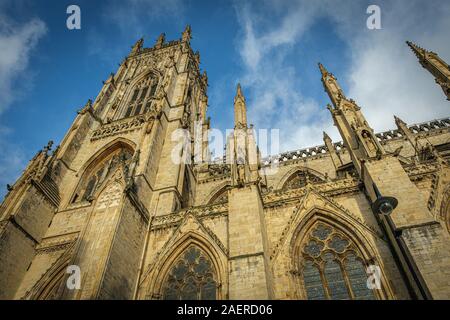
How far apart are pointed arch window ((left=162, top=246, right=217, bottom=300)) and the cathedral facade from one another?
0.11 feet

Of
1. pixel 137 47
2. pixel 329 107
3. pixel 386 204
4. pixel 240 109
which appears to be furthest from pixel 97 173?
pixel 137 47

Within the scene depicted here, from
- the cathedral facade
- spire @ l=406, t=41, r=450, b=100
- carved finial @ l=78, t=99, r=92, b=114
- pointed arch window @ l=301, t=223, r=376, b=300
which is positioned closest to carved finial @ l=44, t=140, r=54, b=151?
the cathedral facade

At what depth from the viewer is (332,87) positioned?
46.1 feet

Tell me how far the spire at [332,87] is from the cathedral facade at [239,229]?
92 mm

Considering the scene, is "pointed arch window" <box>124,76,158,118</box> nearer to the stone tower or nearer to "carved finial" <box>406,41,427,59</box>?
the stone tower

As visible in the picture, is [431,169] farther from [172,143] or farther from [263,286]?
[172,143]

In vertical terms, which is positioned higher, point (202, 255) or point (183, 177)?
point (183, 177)

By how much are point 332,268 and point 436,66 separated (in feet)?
34.0

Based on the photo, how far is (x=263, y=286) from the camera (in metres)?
7.16

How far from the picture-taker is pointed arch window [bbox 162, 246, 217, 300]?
9.01 meters

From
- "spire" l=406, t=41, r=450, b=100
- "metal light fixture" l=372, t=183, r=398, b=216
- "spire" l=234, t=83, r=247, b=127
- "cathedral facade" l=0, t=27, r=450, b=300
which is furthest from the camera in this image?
"spire" l=234, t=83, r=247, b=127

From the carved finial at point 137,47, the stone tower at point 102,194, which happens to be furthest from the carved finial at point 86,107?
the carved finial at point 137,47

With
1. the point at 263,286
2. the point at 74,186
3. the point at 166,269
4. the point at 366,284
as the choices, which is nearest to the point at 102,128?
the point at 74,186

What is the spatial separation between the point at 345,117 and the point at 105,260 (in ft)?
31.8
